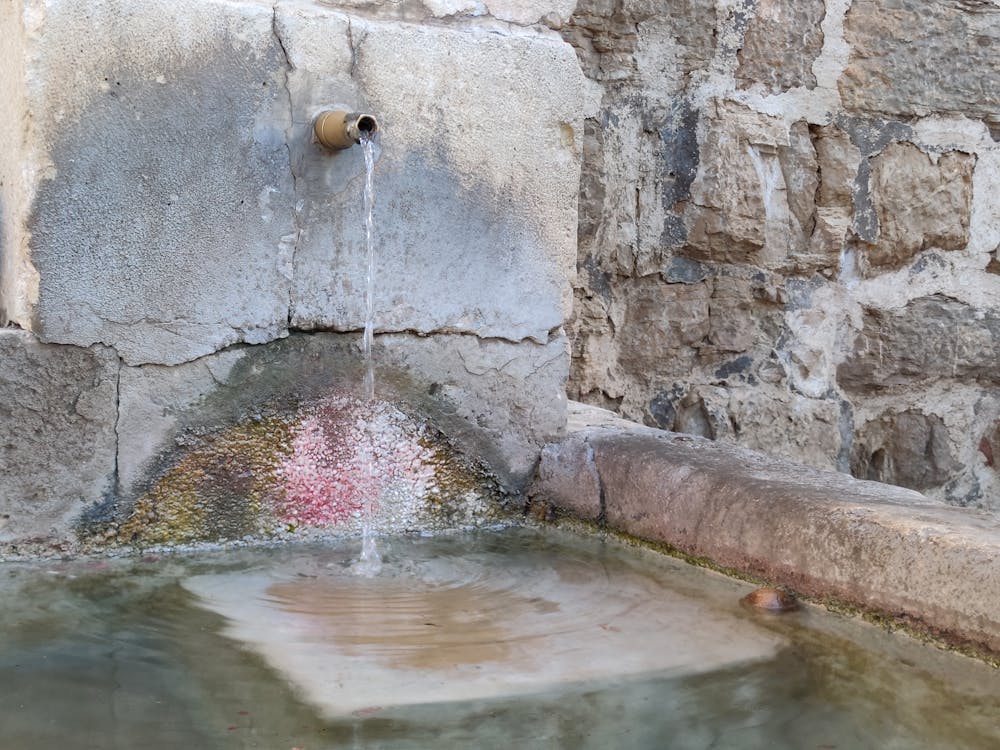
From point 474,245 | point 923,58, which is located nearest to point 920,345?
point 923,58

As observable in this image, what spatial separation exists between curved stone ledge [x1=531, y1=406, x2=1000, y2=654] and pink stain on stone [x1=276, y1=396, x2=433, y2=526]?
28 centimetres

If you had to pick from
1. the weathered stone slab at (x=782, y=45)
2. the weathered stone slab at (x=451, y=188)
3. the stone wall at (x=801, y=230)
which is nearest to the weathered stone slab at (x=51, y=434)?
the weathered stone slab at (x=451, y=188)

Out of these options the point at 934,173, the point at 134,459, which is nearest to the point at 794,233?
the point at 934,173

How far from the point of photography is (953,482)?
2836 mm

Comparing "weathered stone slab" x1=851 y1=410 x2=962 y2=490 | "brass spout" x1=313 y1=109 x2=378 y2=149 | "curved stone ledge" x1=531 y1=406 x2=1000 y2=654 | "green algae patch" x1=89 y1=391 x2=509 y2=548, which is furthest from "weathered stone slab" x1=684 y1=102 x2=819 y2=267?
"brass spout" x1=313 y1=109 x2=378 y2=149

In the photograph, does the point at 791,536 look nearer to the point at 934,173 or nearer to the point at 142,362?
the point at 142,362

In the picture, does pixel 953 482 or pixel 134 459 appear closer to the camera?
pixel 134 459

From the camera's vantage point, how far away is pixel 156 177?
6.02ft

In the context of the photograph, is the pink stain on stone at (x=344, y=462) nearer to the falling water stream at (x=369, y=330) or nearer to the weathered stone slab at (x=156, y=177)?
the falling water stream at (x=369, y=330)

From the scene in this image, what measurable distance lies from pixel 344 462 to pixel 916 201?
5.04 ft

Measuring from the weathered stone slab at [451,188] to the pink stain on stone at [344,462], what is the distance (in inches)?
6.1

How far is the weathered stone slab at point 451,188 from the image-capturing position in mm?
1986

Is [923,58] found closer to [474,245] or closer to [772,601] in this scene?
[474,245]

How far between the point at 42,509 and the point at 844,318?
1801mm
